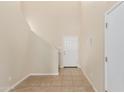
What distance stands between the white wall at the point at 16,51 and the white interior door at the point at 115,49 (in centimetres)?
259

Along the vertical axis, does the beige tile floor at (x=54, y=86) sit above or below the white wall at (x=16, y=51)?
below

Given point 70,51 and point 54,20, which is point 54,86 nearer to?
point 70,51

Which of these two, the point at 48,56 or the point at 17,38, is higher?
the point at 17,38

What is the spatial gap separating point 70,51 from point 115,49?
7.97m

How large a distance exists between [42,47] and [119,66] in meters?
5.82

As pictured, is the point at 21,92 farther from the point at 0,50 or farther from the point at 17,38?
the point at 17,38

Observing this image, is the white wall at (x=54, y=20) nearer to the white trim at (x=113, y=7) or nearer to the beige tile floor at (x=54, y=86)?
the beige tile floor at (x=54, y=86)

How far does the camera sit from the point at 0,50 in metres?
4.71

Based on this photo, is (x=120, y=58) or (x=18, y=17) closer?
(x=120, y=58)

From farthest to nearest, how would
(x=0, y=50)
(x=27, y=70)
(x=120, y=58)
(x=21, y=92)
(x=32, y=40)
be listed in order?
(x=32, y=40), (x=27, y=70), (x=21, y=92), (x=0, y=50), (x=120, y=58)

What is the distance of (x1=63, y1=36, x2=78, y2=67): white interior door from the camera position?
11.3 m

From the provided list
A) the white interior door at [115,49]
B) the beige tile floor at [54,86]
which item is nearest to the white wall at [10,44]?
the beige tile floor at [54,86]

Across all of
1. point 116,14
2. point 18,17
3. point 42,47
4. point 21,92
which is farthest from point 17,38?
point 116,14

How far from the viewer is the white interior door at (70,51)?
1133 centimetres
